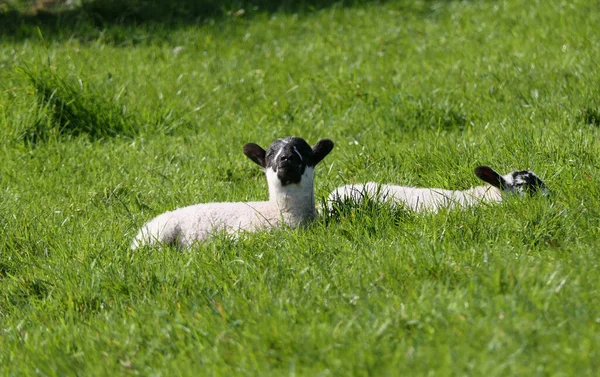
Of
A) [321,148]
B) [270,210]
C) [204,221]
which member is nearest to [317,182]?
[321,148]

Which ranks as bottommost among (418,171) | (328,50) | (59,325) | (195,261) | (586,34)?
(59,325)

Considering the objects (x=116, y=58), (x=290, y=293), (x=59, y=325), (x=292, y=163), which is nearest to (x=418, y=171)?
(x=292, y=163)

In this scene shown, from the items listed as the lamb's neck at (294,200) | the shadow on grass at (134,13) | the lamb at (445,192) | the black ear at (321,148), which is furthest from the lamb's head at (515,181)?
the shadow on grass at (134,13)

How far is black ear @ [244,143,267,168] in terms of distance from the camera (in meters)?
5.73

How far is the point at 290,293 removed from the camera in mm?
4082

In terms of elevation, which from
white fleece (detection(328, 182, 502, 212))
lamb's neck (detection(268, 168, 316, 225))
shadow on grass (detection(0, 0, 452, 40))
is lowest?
lamb's neck (detection(268, 168, 316, 225))

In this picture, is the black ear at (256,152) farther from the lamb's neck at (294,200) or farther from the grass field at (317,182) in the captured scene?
the grass field at (317,182)

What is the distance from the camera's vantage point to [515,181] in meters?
5.43

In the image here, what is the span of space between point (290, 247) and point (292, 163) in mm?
804

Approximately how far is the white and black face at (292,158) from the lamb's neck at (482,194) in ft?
3.21

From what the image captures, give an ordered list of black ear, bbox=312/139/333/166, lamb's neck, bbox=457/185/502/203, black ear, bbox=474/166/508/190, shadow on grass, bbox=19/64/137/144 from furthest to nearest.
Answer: shadow on grass, bbox=19/64/137/144 → black ear, bbox=312/139/333/166 → black ear, bbox=474/166/508/190 → lamb's neck, bbox=457/185/502/203

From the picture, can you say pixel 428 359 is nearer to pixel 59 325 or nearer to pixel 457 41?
pixel 59 325

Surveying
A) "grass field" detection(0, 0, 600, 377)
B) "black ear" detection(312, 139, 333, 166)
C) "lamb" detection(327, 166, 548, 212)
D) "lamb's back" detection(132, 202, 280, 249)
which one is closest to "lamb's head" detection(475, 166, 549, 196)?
"lamb" detection(327, 166, 548, 212)

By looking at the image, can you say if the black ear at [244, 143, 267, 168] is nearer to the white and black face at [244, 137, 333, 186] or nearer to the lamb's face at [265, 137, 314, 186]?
the white and black face at [244, 137, 333, 186]
